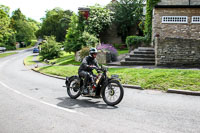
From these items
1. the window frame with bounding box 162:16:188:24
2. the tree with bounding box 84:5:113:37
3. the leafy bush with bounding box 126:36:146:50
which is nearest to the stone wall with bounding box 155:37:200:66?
the leafy bush with bounding box 126:36:146:50

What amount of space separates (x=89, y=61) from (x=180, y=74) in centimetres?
530

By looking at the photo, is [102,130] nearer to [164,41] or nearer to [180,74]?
[180,74]

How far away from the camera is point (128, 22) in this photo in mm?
34281

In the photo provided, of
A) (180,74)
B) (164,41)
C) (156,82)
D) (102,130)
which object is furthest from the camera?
(164,41)

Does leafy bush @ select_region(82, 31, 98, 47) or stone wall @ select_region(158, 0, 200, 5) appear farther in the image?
leafy bush @ select_region(82, 31, 98, 47)

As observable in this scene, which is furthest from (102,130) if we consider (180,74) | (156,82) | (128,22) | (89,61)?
(128,22)

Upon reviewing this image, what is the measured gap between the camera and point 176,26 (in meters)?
19.8

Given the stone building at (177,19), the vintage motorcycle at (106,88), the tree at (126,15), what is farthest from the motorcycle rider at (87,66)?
the tree at (126,15)

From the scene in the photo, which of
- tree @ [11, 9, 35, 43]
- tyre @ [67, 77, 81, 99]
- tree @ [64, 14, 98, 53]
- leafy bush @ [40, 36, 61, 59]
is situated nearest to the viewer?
tyre @ [67, 77, 81, 99]

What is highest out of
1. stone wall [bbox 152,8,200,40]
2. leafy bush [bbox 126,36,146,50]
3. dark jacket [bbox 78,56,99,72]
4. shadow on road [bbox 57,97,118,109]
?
stone wall [bbox 152,8,200,40]

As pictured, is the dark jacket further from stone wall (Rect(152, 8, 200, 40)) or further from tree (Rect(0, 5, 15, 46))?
tree (Rect(0, 5, 15, 46))

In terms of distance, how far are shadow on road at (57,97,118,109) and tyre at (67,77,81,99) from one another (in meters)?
0.21

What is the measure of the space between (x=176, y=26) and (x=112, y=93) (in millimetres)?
15694

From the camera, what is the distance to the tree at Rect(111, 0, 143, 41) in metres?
33.6
